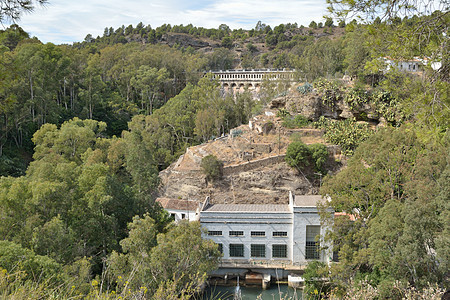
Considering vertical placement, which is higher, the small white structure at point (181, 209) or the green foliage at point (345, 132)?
the green foliage at point (345, 132)

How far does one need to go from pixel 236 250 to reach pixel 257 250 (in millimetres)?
1075

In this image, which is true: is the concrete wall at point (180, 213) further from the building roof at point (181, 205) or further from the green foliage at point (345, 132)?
the green foliage at point (345, 132)

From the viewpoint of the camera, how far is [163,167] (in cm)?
3284

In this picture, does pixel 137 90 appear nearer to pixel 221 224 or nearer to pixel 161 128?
pixel 161 128

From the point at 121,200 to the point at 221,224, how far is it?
5.19 metres

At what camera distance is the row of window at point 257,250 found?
2034 cm

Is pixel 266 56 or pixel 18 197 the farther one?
pixel 266 56

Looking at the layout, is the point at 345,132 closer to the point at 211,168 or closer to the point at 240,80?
the point at 211,168

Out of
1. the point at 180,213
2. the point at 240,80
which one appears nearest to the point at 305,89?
the point at 180,213

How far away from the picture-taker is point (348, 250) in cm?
1453

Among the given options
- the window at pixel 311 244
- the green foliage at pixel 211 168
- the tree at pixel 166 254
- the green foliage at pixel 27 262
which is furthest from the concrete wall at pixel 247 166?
the green foliage at pixel 27 262

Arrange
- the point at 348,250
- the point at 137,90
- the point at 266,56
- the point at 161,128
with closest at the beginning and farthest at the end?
1. the point at 348,250
2. the point at 161,128
3. the point at 137,90
4. the point at 266,56

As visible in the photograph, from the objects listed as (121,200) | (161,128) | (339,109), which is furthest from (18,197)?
(339,109)

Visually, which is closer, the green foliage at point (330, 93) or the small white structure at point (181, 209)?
the small white structure at point (181, 209)
